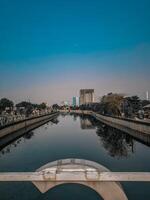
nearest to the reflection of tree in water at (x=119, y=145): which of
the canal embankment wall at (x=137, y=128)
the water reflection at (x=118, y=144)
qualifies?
the water reflection at (x=118, y=144)

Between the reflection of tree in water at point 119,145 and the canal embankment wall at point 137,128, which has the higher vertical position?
the canal embankment wall at point 137,128

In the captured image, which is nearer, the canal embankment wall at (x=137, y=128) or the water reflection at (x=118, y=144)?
the water reflection at (x=118, y=144)

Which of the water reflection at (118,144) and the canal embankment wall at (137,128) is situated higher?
the canal embankment wall at (137,128)

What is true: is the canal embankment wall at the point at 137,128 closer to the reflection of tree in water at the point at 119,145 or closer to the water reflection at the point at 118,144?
the water reflection at the point at 118,144

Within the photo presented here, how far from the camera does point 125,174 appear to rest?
3.22 metres

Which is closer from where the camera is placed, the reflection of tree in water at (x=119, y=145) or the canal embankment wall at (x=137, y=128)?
the reflection of tree in water at (x=119, y=145)

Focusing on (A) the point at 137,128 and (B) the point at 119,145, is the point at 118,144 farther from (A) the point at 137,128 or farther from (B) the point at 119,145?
(A) the point at 137,128

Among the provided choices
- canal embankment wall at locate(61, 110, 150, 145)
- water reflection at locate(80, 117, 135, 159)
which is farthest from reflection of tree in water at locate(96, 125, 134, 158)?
canal embankment wall at locate(61, 110, 150, 145)

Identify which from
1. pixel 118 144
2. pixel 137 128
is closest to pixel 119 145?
pixel 118 144

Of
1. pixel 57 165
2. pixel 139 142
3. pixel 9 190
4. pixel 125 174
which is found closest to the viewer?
pixel 125 174

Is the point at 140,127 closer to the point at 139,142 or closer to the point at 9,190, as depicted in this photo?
the point at 139,142

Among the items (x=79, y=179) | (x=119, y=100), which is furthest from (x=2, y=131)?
(x=119, y=100)

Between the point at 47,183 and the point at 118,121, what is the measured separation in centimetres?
3763

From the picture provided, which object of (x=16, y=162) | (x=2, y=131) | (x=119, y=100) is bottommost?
(x=16, y=162)
